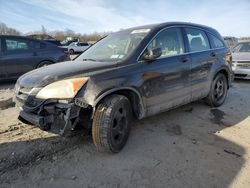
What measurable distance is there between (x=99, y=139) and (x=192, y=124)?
2063mm

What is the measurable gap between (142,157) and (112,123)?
0.62 meters

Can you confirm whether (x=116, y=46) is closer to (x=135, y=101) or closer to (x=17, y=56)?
(x=135, y=101)

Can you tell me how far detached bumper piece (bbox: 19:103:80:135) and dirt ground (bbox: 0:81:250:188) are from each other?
1.59 feet

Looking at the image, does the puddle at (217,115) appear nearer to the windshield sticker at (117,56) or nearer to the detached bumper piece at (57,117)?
the windshield sticker at (117,56)

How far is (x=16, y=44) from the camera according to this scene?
7.96 meters

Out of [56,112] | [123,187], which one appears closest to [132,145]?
[123,187]

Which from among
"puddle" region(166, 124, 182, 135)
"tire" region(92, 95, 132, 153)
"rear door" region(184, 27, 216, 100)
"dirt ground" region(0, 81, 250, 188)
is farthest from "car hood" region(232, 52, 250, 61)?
"tire" region(92, 95, 132, 153)

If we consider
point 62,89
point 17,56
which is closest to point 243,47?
point 17,56

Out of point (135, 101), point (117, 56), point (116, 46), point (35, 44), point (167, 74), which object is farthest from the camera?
point (35, 44)

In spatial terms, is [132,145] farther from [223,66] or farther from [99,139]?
[223,66]

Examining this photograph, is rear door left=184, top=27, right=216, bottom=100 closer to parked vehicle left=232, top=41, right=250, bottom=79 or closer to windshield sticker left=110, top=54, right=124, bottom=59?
windshield sticker left=110, top=54, right=124, bottom=59

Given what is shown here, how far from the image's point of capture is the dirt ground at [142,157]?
2879 millimetres

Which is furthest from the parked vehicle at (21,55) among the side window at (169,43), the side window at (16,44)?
the side window at (169,43)

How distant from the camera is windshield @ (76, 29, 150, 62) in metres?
3.86
